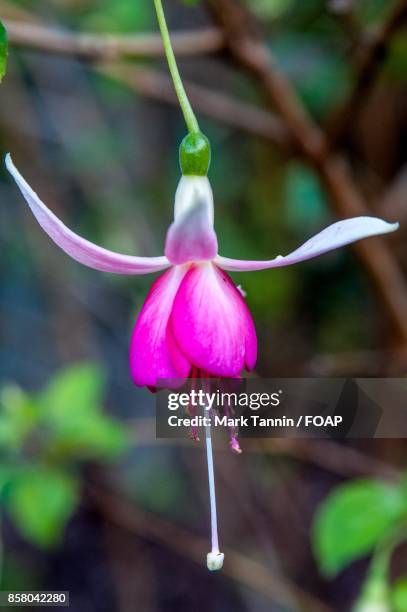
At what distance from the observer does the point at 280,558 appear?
206 centimetres

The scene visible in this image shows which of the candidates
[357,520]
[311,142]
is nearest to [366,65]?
[311,142]

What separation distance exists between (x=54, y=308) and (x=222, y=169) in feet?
2.06

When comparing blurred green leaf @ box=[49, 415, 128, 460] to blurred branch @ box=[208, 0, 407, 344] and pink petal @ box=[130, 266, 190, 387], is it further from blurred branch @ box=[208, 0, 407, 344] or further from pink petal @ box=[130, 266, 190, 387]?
pink petal @ box=[130, 266, 190, 387]

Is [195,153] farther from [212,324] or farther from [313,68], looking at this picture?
[313,68]

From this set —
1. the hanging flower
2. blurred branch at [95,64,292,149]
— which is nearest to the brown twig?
blurred branch at [95,64,292,149]

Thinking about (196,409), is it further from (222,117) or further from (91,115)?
(91,115)

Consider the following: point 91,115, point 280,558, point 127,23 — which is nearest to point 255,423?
point 127,23

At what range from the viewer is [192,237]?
0.53 m

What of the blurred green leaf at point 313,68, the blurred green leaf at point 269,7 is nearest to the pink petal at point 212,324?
the blurred green leaf at point 269,7

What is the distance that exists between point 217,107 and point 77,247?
0.86 meters

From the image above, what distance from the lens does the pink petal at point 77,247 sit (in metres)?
0.55

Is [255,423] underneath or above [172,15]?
underneath

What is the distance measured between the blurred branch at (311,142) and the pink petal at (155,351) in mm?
693

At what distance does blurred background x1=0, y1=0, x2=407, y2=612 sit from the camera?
1.43 metres
